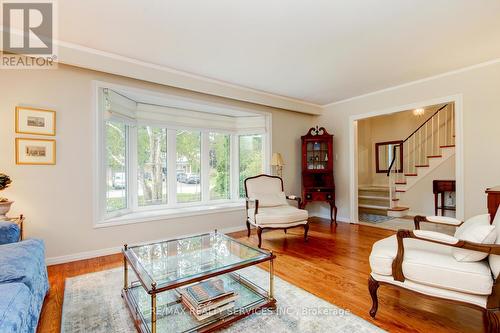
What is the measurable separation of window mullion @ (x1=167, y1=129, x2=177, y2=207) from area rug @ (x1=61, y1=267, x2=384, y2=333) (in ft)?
6.68

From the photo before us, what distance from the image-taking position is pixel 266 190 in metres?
4.12

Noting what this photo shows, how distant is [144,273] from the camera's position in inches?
65.9

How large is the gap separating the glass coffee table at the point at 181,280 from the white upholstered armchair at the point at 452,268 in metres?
0.83

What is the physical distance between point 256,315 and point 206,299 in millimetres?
404

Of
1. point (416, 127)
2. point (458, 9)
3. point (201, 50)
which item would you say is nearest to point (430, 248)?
point (458, 9)

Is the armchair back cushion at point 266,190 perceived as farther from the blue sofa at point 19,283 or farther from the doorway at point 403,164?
the blue sofa at point 19,283

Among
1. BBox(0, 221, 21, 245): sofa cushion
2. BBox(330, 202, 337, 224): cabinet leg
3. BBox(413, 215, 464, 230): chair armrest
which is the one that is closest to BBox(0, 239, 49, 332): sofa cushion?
BBox(0, 221, 21, 245): sofa cushion

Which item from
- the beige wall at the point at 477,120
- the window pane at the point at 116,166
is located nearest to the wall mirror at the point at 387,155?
the beige wall at the point at 477,120

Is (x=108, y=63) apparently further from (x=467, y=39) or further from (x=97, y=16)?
(x=467, y=39)

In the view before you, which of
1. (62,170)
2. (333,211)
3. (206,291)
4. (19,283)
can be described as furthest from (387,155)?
(19,283)

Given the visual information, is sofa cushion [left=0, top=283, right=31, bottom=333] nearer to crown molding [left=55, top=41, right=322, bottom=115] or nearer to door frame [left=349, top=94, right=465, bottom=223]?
crown molding [left=55, top=41, right=322, bottom=115]

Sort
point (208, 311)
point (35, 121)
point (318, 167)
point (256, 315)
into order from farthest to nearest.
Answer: point (318, 167) → point (35, 121) → point (256, 315) → point (208, 311)

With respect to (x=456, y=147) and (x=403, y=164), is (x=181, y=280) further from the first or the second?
(x=403, y=164)

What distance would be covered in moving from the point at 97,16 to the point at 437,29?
10.7 feet
